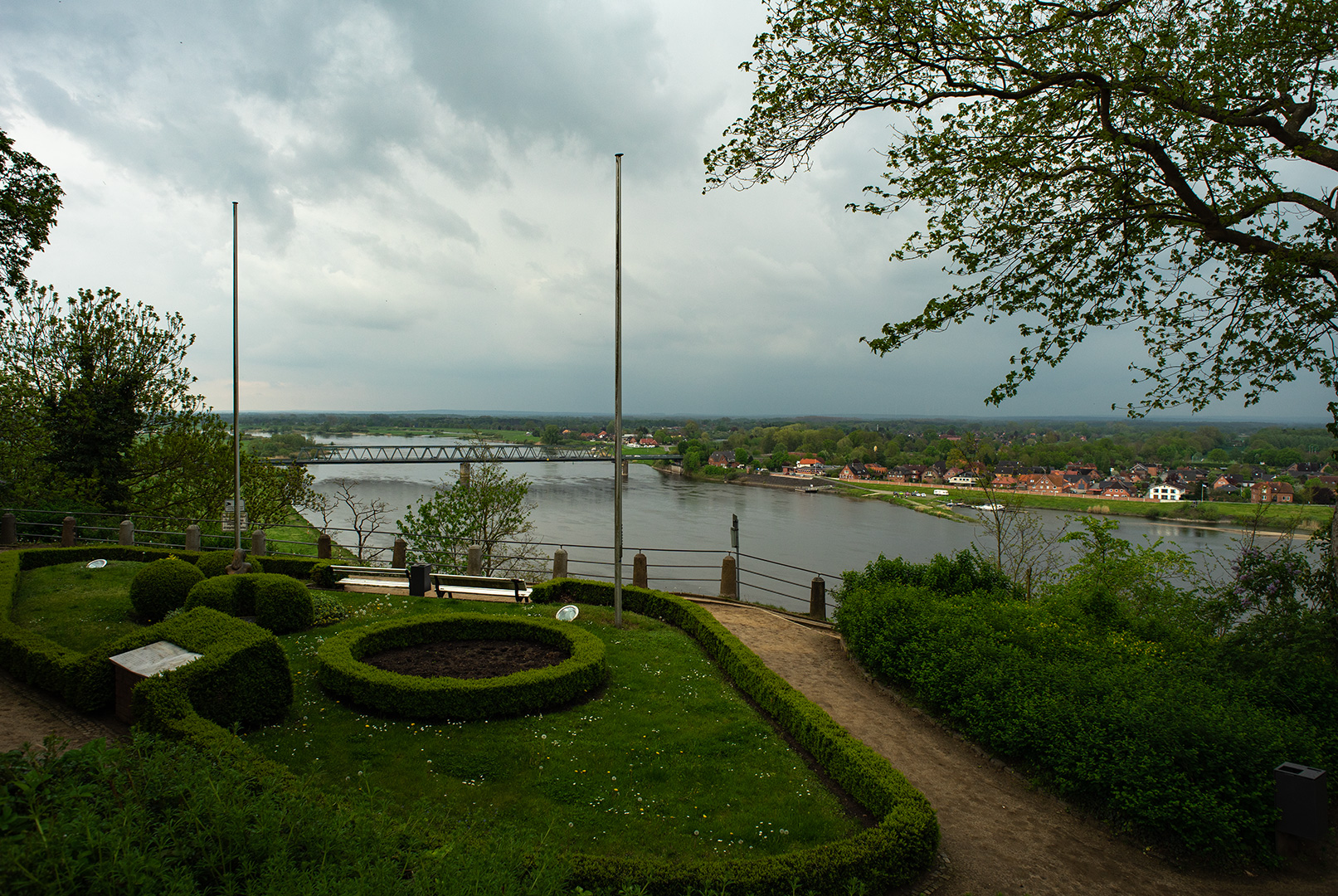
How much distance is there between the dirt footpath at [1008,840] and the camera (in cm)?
459

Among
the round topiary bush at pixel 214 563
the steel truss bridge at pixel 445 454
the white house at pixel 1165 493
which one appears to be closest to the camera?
the round topiary bush at pixel 214 563

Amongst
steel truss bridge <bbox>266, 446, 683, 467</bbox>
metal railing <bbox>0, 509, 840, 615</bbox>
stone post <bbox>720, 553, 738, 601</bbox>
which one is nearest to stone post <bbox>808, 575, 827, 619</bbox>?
metal railing <bbox>0, 509, 840, 615</bbox>

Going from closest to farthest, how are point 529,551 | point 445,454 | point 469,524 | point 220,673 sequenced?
point 220,673, point 469,524, point 529,551, point 445,454

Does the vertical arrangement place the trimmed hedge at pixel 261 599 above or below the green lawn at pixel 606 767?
above

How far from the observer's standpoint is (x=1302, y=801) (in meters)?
4.68

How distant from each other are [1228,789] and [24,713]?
1086cm

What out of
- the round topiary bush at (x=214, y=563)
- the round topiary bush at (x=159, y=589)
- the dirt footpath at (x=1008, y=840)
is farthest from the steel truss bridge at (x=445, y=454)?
the dirt footpath at (x=1008, y=840)

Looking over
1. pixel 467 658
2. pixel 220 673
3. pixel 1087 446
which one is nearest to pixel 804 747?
pixel 467 658

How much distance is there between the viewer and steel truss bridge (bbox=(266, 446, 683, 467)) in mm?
47500

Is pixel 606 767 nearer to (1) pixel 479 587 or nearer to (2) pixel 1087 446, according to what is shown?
(1) pixel 479 587

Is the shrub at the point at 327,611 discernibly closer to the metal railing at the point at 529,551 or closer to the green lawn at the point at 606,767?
the green lawn at the point at 606,767

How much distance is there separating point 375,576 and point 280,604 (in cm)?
432

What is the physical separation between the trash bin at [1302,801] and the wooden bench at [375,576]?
12.4 metres

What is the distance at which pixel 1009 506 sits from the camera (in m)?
17.1
